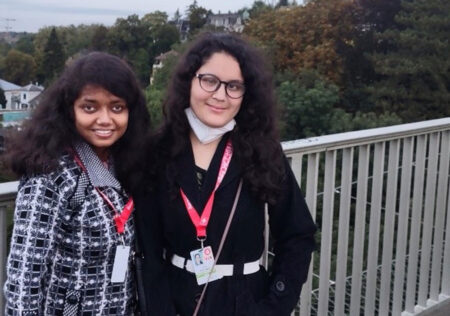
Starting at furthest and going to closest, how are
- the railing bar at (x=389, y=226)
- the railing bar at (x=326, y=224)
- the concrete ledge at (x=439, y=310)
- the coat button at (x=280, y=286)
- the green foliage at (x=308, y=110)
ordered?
1. the green foliage at (x=308, y=110)
2. the concrete ledge at (x=439, y=310)
3. the railing bar at (x=389, y=226)
4. the railing bar at (x=326, y=224)
5. the coat button at (x=280, y=286)

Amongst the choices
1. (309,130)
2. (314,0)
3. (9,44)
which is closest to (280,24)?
(314,0)

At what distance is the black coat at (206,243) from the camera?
1902 millimetres

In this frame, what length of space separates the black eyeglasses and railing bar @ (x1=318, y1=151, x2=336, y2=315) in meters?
0.97

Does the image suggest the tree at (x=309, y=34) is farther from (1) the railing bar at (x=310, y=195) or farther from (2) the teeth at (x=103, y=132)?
(2) the teeth at (x=103, y=132)

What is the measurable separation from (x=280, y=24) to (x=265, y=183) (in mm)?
34258

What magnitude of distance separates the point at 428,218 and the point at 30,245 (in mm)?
2507

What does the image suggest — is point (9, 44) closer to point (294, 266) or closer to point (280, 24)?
point (280, 24)

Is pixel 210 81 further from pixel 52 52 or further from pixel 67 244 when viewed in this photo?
pixel 52 52

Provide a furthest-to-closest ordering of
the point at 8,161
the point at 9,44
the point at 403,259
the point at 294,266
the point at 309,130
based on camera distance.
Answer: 1. the point at 9,44
2. the point at 309,130
3. the point at 403,259
4. the point at 294,266
5. the point at 8,161

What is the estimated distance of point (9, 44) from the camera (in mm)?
68500

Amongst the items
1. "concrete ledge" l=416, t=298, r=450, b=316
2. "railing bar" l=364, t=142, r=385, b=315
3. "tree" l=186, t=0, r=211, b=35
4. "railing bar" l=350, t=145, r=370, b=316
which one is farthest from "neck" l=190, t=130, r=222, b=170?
"tree" l=186, t=0, r=211, b=35

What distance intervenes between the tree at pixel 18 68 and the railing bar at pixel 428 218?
5906 centimetres

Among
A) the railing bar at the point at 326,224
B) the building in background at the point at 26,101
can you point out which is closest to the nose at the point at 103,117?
the building in background at the point at 26,101

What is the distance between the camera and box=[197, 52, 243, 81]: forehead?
191 cm
